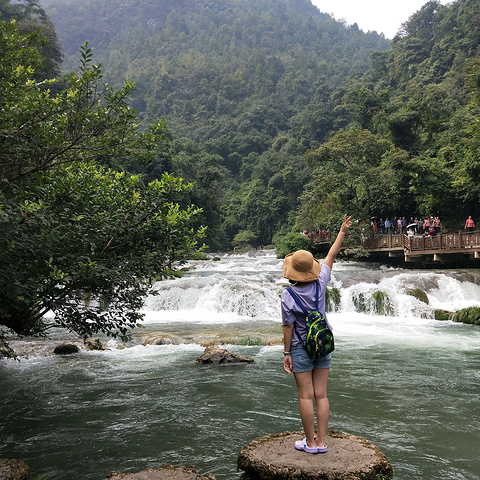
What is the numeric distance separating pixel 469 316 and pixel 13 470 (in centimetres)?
1397

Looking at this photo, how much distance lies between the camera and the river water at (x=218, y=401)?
191 inches

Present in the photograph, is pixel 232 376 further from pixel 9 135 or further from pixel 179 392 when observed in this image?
pixel 9 135

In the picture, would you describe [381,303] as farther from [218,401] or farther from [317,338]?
[317,338]

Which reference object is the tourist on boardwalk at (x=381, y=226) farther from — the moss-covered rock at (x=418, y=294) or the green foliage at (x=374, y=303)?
the green foliage at (x=374, y=303)

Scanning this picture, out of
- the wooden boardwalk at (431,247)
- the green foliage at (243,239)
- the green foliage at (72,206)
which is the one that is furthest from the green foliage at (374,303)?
the green foliage at (243,239)

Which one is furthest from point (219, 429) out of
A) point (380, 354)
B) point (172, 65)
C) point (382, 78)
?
point (172, 65)

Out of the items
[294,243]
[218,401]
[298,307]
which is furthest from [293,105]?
[298,307]

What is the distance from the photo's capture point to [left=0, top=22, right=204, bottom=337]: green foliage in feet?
15.4

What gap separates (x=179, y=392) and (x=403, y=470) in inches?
147

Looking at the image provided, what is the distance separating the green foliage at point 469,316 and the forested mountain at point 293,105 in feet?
33.5

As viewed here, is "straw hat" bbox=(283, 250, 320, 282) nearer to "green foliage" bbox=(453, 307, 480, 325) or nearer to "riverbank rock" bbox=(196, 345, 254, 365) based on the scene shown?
"riverbank rock" bbox=(196, 345, 254, 365)

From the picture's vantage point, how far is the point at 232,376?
8.20 meters

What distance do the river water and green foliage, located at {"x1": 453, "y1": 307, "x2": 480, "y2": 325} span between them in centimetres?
68

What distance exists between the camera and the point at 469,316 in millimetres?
14609
